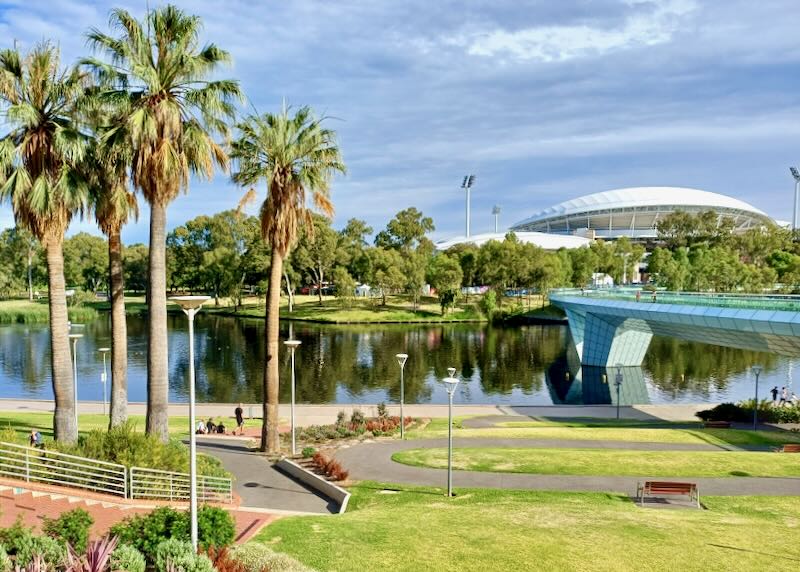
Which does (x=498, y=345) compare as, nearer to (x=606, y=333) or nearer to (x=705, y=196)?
(x=606, y=333)

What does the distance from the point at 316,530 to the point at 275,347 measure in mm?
10737

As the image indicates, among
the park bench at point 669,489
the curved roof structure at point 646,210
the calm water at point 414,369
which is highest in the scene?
the curved roof structure at point 646,210

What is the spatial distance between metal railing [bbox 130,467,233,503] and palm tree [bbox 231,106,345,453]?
22.5 feet

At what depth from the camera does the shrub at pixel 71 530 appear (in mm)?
11719

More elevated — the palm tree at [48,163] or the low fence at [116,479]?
the palm tree at [48,163]

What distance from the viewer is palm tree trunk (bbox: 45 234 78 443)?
19703 mm

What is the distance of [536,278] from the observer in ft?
360

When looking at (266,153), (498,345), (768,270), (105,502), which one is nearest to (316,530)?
(105,502)

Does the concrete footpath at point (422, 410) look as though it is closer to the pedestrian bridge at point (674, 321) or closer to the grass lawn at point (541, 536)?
the pedestrian bridge at point (674, 321)

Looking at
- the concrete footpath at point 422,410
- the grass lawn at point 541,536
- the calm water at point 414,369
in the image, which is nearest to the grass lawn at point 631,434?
the concrete footpath at point 422,410

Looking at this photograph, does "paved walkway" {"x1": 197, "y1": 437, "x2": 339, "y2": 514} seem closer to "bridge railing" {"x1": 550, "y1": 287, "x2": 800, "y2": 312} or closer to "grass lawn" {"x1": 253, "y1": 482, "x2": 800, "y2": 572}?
"grass lawn" {"x1": 253, "y1": 482, "x2": 800, "y2": 572}

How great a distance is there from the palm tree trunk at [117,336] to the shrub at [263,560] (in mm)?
11999

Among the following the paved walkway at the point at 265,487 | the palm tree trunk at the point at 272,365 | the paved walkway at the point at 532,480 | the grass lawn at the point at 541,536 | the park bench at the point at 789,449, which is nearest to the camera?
the grass lawn at the point at 541,536

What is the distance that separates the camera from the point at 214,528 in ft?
40.4
